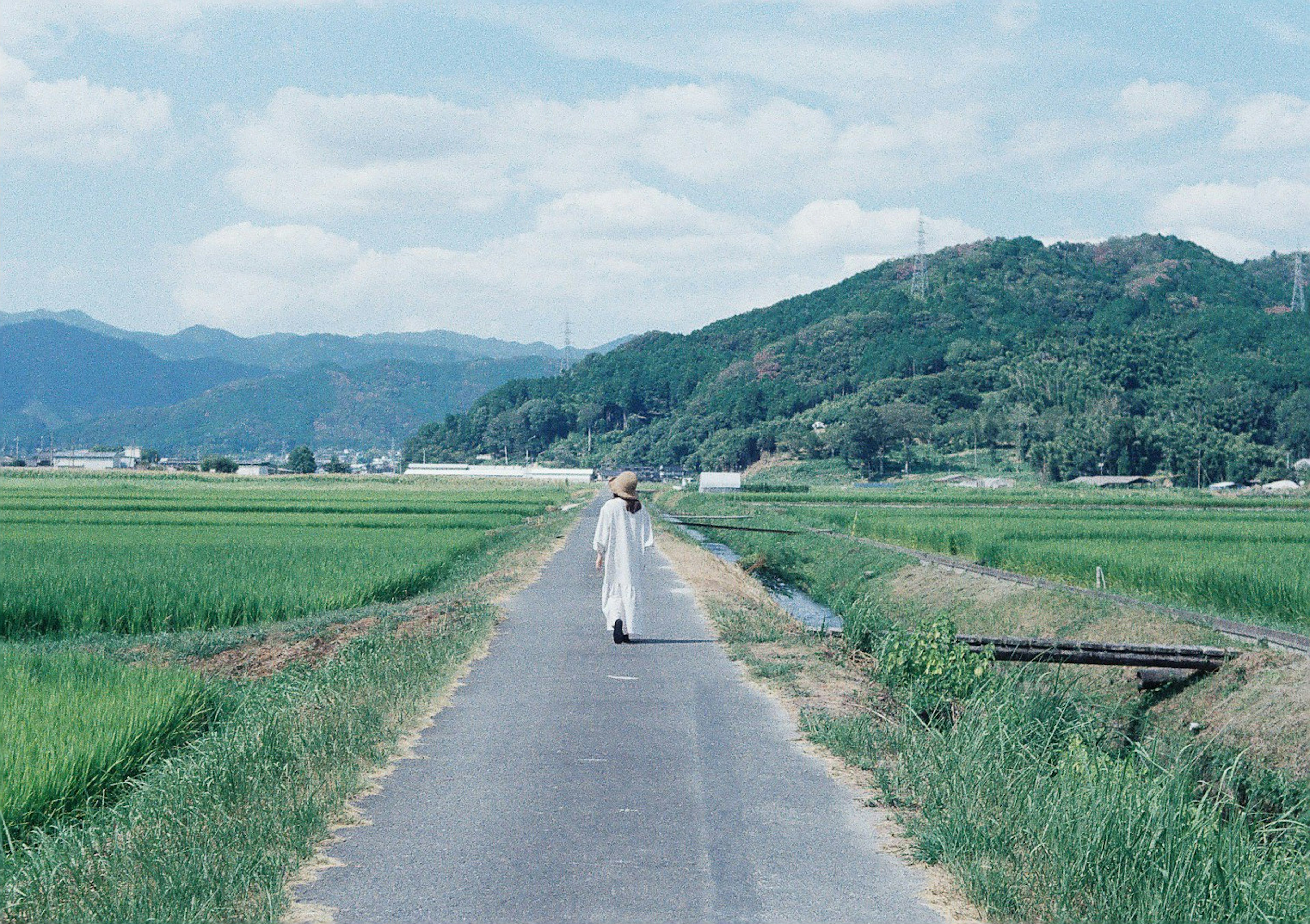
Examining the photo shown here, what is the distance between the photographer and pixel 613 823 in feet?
20.6

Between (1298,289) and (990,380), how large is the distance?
2110 inches

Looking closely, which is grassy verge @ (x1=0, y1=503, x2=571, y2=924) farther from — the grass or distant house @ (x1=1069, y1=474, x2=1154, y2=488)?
distant house @ (x1=1069, y1=474, x2=1154, y2=488)

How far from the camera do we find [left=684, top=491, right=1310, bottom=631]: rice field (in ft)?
63.6

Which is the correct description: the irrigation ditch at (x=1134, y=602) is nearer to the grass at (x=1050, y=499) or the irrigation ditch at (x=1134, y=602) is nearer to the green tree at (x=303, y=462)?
the grass at (x=1050, y=499)

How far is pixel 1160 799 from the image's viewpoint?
6.15 m

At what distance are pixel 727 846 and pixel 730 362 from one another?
597ft

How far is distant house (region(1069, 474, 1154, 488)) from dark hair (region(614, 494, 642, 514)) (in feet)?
284

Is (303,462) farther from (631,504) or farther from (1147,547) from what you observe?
(631,504)

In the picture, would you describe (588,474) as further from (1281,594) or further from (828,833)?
(828,833)

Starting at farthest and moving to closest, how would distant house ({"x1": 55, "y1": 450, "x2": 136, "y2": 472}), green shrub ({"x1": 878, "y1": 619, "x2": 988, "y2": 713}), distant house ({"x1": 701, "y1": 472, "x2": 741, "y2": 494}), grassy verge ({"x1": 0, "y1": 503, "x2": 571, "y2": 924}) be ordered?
1. distant house ({"x1": 55, "y1": 450, "x2": 136, "y2": 472})
2. distant house ({"x1": 701, "y1": 472, "x2": 741, "y2": 494})
3. green shrub ({"x1": 878, "y1": 619, "x2": 988, "y2": 713})
4. grassy verge ({"x1": 0, "y1": 503, "x2": 571, "y2": 924})

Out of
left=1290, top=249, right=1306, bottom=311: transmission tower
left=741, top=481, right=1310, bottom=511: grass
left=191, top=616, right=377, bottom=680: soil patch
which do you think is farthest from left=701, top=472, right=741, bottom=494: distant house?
left=1290, top=249, right=1306, bottom=311: transmission tower

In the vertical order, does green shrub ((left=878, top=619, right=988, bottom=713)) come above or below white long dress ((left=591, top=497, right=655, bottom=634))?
below

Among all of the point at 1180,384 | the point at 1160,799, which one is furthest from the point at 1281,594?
the point at 1180,384

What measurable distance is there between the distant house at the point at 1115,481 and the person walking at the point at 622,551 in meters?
86.6
